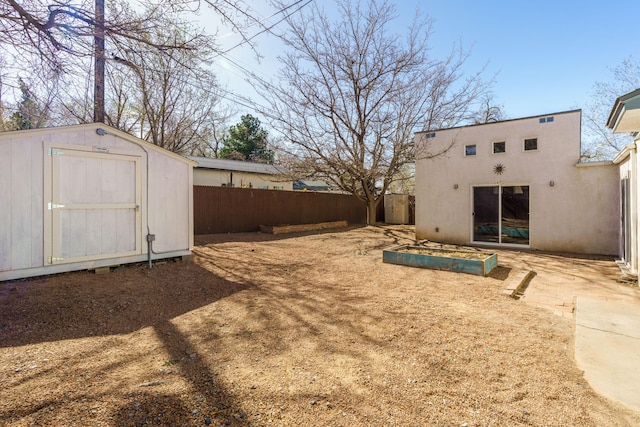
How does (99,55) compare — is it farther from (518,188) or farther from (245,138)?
(245,138)

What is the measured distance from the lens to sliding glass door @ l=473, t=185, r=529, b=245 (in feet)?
28.7

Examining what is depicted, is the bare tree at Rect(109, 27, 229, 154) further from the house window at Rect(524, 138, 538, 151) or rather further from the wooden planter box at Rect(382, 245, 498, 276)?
the house window at Rect(524, 138, 538, 151)

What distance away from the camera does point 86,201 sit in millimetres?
4992

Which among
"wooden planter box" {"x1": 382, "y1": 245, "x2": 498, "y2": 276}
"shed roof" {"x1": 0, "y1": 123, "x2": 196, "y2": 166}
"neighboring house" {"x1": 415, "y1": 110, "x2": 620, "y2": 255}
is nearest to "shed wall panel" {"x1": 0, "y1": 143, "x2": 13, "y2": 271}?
"shed roof" {"x1": 0, "y1": 123, "x2": 196, "y2": 166}

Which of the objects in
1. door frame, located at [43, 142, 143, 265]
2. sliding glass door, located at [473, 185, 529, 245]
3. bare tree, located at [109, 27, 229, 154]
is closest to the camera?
→ door frame, located at [43, 142, 143, 265]

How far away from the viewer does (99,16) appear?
149 inches

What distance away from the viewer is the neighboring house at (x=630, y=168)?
3626mm

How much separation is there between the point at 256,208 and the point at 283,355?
10.4 metres

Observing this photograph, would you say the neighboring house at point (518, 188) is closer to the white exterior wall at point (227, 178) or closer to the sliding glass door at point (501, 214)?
the sliding glass door at point (501, 214)

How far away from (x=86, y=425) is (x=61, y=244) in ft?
13.3

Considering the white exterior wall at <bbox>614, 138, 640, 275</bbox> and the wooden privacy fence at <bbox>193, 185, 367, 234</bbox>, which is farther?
the wooden privacy fence at <bbox>193, 185, 367, 234</bbox>

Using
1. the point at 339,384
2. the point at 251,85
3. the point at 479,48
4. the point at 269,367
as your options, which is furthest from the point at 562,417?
the point at 479,48

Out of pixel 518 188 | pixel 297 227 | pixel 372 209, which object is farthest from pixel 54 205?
pixel 372 209

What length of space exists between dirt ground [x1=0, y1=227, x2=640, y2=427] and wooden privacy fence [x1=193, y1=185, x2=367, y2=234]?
6159 millimetres
